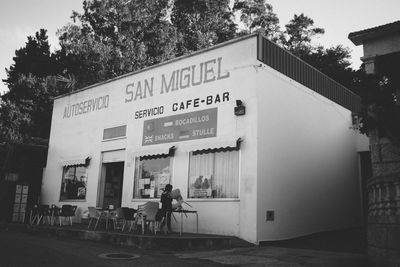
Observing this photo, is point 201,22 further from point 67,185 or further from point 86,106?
point 67,185

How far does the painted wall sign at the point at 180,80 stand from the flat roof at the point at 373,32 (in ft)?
12.3

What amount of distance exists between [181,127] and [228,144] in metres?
2.14

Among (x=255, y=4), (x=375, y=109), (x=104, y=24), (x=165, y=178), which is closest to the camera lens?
(x=375, y=109)

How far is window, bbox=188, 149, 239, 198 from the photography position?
35.3 feet

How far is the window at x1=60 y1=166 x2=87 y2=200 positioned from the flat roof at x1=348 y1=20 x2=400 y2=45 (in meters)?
10.8

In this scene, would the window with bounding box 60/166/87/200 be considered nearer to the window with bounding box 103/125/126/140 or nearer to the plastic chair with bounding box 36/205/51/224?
the plastic chair with bounding box 36/205/51/224

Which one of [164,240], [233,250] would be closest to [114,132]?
[164,240]

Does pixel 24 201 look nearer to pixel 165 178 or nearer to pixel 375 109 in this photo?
pixel 165 178

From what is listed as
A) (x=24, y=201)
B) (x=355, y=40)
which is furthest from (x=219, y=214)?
(x=24, y=201)

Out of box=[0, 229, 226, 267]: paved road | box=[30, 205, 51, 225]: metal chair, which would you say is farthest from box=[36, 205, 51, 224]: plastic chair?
box=[0, 229, 226, 267]: paved road

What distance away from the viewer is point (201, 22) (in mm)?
29016

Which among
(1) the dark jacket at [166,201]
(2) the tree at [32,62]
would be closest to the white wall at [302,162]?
(1) the dark jacket at [166,201]

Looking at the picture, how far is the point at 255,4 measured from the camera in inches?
1133

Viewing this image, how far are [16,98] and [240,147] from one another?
77.8ft
